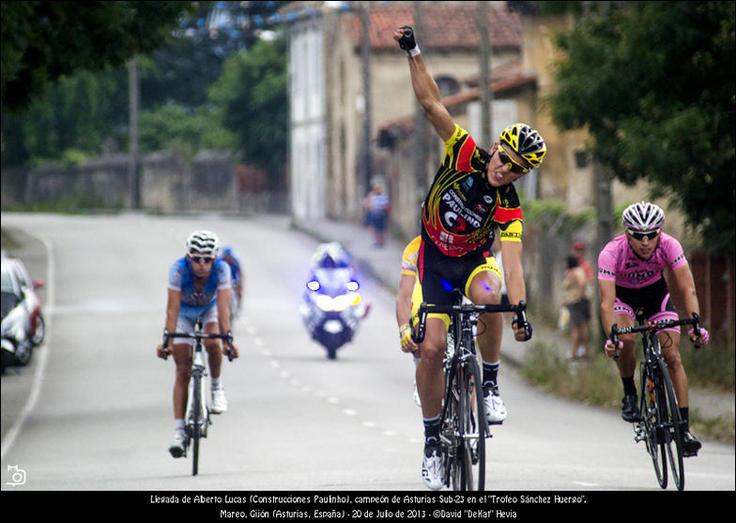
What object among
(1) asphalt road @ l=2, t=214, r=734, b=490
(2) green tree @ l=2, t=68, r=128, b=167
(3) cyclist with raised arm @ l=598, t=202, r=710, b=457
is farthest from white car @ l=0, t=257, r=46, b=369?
(2) green tree @ l=2, t=68, r=128, b=167

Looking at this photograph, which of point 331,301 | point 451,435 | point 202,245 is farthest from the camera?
point 331,301

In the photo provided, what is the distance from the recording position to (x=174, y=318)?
16234 millimetres

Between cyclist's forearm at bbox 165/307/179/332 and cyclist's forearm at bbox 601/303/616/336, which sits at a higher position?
cyclist's forearm at bbox 165/307/179/332

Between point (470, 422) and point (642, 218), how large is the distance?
4.87 ft

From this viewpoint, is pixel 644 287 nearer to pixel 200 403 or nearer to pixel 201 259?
pixel 201 259

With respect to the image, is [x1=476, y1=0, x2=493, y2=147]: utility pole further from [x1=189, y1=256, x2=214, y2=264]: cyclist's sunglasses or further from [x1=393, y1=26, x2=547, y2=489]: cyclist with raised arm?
[x1=393, y1=26, x2=547, y2=489]: cyclist with raised arm

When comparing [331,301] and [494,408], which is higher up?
[331,301]

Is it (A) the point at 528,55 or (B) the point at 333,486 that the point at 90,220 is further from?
(B) the point at 333,486

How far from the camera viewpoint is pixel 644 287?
1165 centimetres

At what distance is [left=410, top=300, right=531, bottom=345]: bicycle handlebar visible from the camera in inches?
382

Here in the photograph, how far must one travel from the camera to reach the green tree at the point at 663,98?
2319 centimetres

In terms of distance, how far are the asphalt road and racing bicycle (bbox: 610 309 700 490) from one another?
19.8 feet

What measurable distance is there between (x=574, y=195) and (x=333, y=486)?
3089cm

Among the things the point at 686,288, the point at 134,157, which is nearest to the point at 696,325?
the point at 686,288
